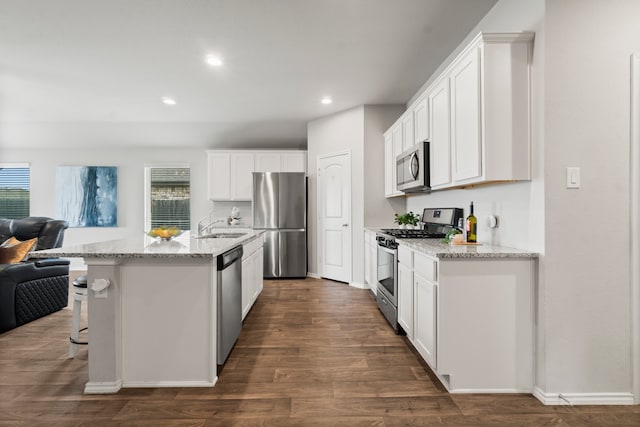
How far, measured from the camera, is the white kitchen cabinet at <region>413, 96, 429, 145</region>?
300 centimetres

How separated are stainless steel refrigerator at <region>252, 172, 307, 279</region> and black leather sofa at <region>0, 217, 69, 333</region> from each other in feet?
8.51

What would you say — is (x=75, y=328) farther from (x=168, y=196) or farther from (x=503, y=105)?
(x=168, y=196)

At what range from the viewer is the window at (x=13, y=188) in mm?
6355

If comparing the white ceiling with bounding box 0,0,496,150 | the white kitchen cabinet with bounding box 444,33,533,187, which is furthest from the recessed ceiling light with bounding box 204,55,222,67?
the white kitchen cabinet with bounding box 444,33,533,187

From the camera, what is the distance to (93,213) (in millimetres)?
6328

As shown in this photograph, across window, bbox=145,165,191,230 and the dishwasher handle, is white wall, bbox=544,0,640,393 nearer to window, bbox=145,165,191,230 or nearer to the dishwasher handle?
the dishwasher handle

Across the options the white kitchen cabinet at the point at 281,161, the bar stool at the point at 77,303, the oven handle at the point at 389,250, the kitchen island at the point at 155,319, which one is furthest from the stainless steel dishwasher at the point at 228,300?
the white kitchen cabinet at the point at 281,161

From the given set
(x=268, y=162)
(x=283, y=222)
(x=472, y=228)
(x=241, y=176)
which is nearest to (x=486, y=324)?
(x=472, y=228)

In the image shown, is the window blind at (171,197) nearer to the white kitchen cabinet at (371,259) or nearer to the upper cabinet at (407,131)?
the white kitchen cabinet at (371,259)

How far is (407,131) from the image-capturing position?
11.8 ft

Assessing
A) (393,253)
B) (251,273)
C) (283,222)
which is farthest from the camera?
(283,222)

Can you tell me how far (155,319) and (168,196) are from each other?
16.4 feet

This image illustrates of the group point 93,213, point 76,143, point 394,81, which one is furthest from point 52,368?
point 76,143

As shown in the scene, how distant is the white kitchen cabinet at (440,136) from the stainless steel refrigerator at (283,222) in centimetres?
276
